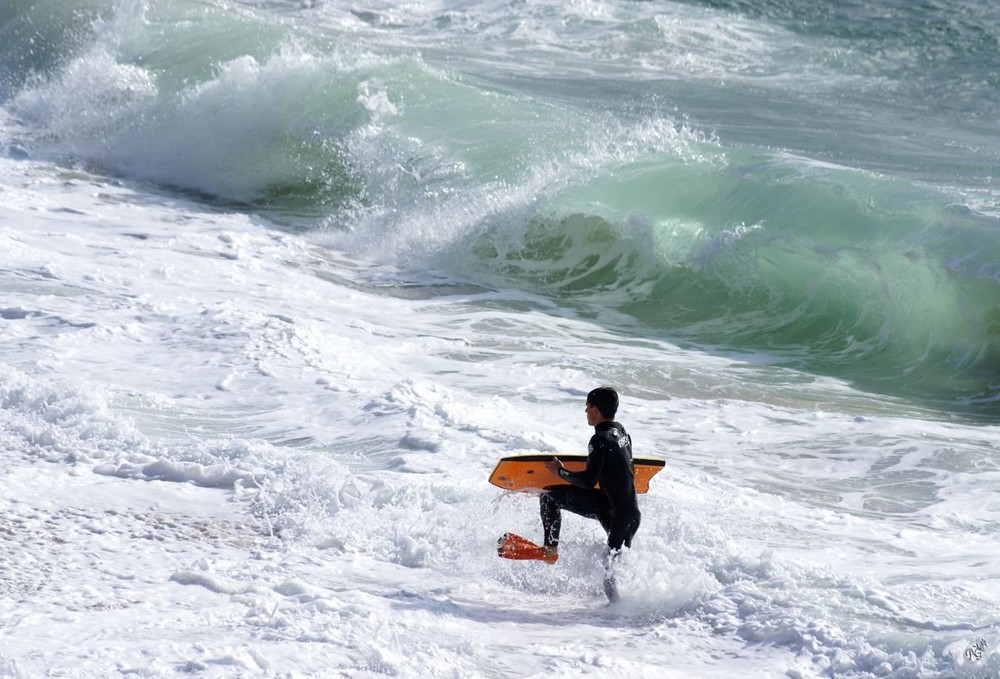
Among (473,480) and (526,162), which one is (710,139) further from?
(473,480)

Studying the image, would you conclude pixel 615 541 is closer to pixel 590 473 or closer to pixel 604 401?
pixel 590 473

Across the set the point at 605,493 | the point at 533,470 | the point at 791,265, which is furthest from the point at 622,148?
the point at 605,493

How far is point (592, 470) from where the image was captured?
16.6 feet

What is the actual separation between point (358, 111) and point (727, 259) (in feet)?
17.9

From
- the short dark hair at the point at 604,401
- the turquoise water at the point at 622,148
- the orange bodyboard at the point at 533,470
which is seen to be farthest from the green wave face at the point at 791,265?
the short dark hair at the point at 604,401

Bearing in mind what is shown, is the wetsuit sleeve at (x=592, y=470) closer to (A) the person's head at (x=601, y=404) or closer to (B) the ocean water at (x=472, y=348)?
(A) the person's head at (x=601, y=404)

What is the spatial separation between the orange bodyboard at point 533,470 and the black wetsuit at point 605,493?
0.05 m

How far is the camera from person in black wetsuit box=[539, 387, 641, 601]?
5.08m

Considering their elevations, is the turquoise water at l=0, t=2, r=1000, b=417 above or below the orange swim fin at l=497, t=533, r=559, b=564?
above

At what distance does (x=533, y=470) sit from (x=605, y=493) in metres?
0.33

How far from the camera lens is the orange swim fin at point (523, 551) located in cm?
521

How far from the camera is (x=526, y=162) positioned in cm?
1332

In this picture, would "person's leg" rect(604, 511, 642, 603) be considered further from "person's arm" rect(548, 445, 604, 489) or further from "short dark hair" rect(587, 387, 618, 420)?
"short dark hair" rect(587, 387, 618, 420)

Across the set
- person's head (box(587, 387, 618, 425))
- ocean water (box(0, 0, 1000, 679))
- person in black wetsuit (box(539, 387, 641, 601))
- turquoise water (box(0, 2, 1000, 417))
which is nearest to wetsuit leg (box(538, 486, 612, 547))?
person in black wetsuit (box(539, 387, 641, 601))
